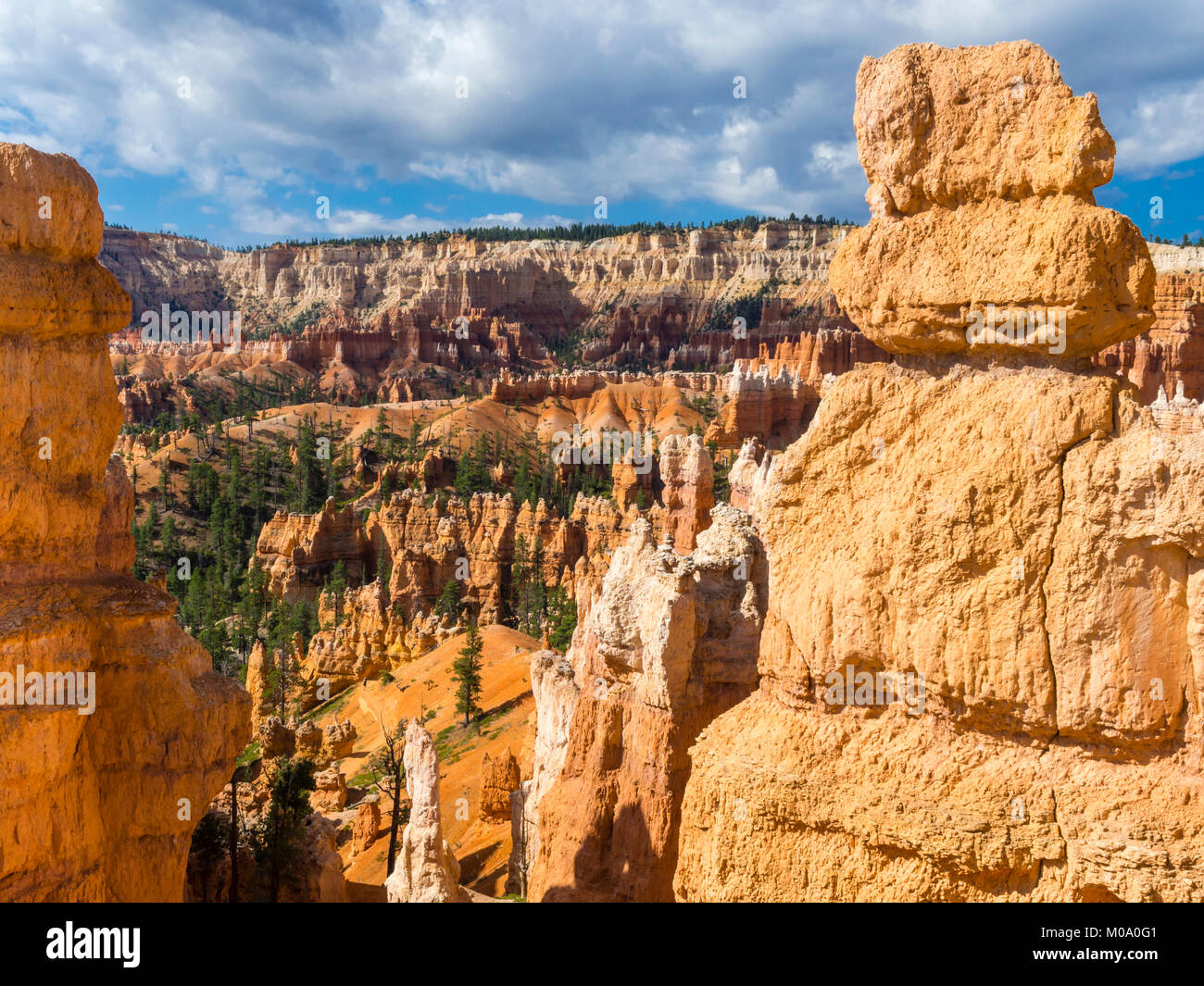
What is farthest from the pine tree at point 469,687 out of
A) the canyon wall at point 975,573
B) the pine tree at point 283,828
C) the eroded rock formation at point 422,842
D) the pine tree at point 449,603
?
the canyon wall at point 975,573

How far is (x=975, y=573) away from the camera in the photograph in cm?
559

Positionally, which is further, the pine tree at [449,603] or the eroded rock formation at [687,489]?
the pine tree at [449,603]

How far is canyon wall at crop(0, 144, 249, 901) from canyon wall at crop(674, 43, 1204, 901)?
4.85 metres

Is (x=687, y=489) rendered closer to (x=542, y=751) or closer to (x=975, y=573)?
(x=542, y=751)

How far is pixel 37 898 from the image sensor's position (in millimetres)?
7398

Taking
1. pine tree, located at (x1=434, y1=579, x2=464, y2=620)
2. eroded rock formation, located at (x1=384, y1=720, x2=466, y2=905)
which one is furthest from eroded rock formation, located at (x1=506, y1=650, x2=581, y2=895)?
pine tree, located at (x1=434, y1=579, x2=464, y2=620)

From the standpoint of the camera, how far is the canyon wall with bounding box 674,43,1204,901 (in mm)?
5070

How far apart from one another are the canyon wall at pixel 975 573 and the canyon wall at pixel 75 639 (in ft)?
15.9

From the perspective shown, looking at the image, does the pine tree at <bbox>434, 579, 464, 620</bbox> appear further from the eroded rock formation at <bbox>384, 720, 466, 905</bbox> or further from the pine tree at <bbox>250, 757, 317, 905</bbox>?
the eroded rock formation at <bbox>384, 720, 466, 905</bbox>

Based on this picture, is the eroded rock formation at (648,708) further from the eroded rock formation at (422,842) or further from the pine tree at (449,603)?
the pine tree at (449,603)

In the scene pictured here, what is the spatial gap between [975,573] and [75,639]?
276 inches

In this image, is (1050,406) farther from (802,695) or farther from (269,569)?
(269,569)

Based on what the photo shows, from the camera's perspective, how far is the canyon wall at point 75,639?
24.2 feet
